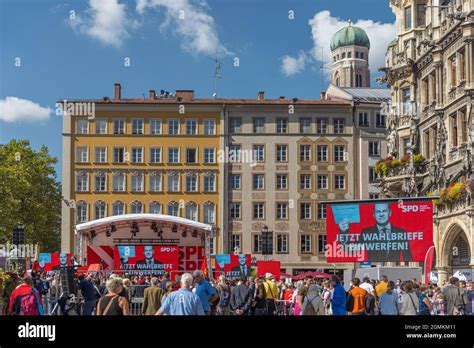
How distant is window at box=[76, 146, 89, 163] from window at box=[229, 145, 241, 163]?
12.0 metres

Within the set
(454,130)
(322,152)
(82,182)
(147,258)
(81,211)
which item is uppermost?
(322,152)

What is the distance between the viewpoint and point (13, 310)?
14.8 m

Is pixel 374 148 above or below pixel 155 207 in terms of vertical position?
above

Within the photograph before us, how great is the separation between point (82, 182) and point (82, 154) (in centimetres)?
236

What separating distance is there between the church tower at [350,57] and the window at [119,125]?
7696cm

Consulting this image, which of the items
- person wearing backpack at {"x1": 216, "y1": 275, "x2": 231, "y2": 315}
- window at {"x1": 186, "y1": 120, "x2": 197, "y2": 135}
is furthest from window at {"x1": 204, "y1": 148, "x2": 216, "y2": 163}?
person wearing backpack at {"x1": 216, "y1": 275, "x2": 231, "y2": 315}

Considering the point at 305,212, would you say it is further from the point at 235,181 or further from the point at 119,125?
the point at 119,125

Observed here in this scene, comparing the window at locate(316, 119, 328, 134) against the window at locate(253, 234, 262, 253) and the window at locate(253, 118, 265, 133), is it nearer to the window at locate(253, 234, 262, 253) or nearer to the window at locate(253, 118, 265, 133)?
the window at locate(253, 118, 265, 133)

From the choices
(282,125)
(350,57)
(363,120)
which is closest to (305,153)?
(282,125)

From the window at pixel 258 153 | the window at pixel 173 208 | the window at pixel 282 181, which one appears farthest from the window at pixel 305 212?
the window at pixel 173 208

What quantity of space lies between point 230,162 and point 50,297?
4796 centimetres

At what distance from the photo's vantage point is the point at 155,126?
247ft

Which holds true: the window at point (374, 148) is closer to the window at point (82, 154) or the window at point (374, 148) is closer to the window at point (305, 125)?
the window at point (305, 125)
